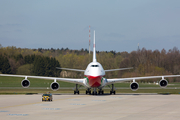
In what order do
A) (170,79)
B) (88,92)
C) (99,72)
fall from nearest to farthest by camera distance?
1. (99,72)
2. (88,92)
3. (170,79)

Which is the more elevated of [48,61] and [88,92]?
[48,61]

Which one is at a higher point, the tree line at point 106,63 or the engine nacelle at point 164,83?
the tree line at point 106,63

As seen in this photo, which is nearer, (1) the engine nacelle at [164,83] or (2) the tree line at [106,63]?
(1) the engine nacelle at [164,83]

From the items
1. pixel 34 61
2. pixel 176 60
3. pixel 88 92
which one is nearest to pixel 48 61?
pixel 34 61

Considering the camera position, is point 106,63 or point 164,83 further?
point 106,63

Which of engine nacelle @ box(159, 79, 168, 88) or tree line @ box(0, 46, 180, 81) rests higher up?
tree line @ box(0, 46, 180, 81)

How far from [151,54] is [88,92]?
3166 inches

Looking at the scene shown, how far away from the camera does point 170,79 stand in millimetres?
89562

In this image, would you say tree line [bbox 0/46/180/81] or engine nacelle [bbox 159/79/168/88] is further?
tree line [bbox 0/46/180/81]

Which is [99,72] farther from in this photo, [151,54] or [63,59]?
[63,59]

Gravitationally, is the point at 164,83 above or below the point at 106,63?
below
